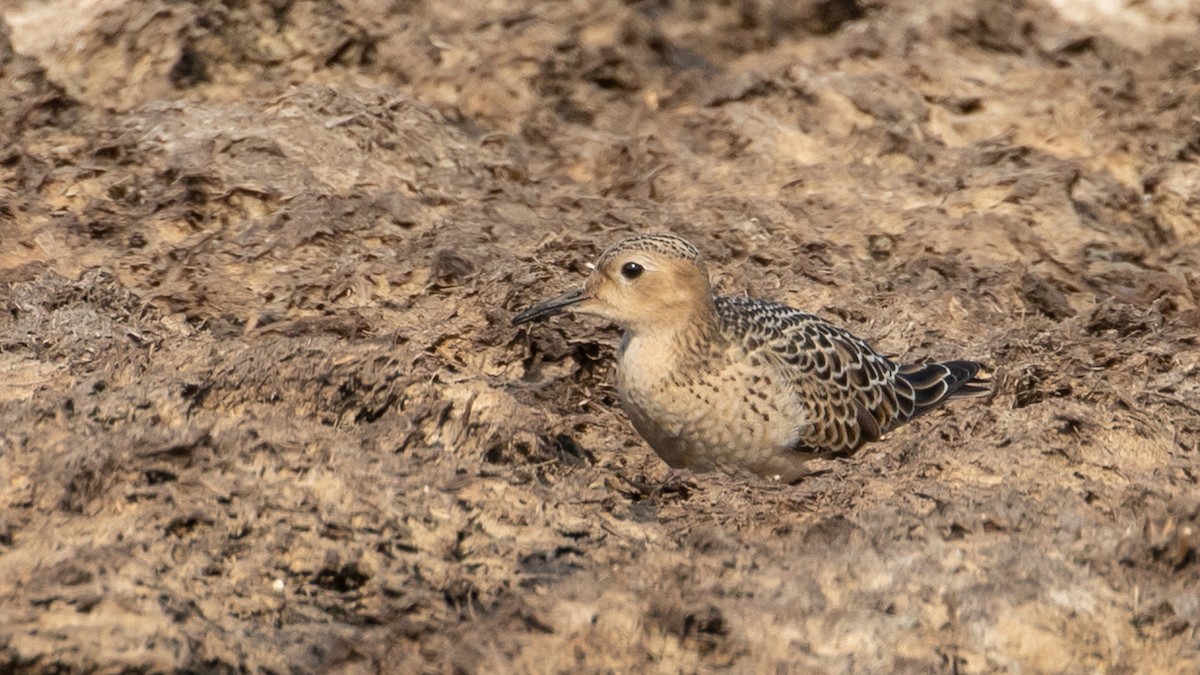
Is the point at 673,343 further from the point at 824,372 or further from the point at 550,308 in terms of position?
the point at 824,372

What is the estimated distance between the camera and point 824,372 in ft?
23.8

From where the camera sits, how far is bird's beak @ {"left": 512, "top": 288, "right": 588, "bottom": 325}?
7129 millimetres

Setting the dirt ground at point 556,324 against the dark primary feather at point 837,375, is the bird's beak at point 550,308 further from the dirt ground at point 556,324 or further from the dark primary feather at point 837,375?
the dark primary feather at point 837,375

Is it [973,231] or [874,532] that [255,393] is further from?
[973,231]

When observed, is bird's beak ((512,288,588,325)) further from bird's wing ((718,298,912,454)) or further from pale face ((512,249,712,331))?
bird's wing ((718,298,912,454))

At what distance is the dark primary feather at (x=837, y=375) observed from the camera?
23.5 ft

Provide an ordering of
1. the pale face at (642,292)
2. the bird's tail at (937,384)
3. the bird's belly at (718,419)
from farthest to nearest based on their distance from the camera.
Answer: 1. the bird's tail at (937,384)
2. the pale face at (642,292)
3. the bird's belly at (718,419)

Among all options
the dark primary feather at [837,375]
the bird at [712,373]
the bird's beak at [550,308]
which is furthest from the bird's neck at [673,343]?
the bird's beak at [550,308]

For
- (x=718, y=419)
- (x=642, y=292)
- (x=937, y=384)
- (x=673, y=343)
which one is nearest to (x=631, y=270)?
(x=642, y=292)

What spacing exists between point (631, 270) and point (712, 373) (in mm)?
591

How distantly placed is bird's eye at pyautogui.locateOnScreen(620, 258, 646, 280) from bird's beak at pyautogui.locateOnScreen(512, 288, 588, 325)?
21cm

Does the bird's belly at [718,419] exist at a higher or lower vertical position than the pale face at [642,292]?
lower

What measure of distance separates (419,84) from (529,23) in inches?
43.2

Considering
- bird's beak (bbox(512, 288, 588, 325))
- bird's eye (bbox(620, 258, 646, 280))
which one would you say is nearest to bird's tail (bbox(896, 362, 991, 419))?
bird's eye (bbox(620, 258, 646, 280))
